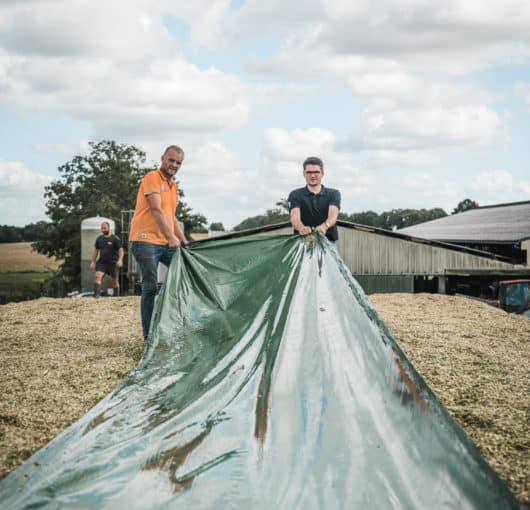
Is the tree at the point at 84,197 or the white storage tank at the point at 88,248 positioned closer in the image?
the white storage tank at the point at 88,248

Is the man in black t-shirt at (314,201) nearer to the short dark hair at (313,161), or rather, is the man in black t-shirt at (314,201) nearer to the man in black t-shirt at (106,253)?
the short dark hair at (313,161)

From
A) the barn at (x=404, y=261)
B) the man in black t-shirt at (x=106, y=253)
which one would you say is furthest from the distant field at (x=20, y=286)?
the barn at (x=404, y=261)

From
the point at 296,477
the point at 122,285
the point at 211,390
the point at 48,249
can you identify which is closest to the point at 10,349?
the point at 211,390

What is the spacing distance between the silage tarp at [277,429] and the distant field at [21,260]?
2316cm

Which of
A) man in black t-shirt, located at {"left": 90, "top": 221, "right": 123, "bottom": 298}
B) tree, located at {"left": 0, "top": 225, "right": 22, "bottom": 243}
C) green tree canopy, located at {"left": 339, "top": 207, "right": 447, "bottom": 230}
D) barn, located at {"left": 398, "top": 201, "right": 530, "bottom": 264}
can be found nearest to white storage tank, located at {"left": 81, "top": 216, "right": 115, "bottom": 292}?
man in black t-shirt, located at {"left": 90, "top": 221, "right": 123, "bottom": 298}

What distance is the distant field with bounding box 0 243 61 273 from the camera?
2484cm

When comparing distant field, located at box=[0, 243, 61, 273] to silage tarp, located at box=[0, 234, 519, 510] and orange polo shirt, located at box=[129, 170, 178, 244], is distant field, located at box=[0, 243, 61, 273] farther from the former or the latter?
silage tarp, located at box=[0, 234, 519, 510]

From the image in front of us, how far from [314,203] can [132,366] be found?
2.04 m

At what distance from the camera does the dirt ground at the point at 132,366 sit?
106 inches

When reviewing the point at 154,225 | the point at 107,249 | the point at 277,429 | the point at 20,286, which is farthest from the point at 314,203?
the point at 20,286

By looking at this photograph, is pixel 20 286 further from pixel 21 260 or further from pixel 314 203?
pixel 314 203

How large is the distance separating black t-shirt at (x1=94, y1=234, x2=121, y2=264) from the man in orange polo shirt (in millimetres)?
5319

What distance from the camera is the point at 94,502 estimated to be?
179 cm

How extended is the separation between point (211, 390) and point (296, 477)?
80cm
